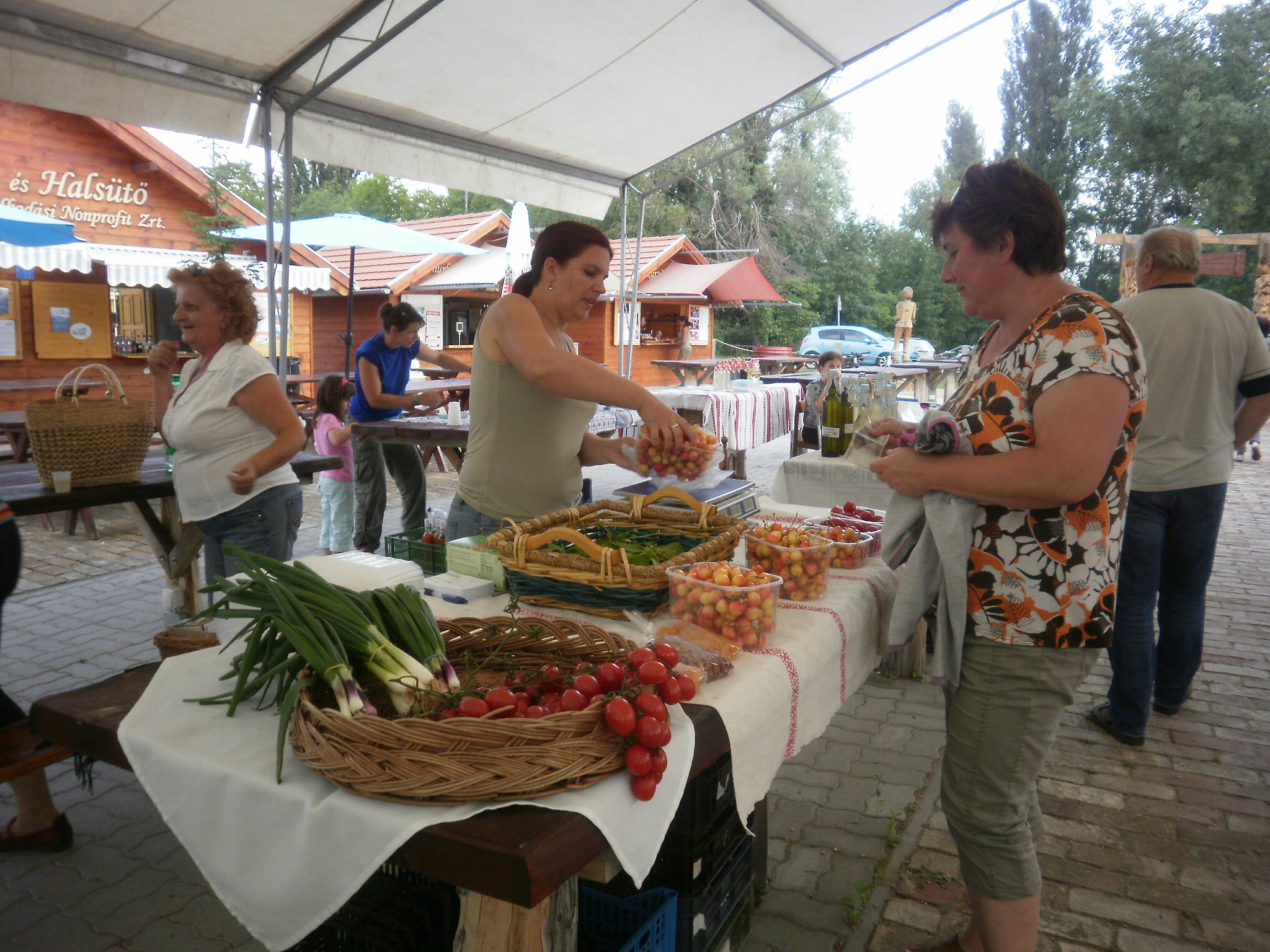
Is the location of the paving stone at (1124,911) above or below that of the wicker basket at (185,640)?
below

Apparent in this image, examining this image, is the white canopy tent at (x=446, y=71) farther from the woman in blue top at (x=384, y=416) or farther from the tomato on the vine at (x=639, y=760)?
the tomato on the vine at (x=639, y=760)

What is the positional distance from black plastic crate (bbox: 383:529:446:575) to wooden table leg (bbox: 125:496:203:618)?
1238 mm

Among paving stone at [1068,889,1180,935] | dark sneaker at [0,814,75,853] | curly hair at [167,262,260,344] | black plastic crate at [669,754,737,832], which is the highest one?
curly hair at [167,262,260,344]

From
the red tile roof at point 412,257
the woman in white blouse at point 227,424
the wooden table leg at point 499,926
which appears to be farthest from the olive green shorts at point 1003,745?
the red tile roof at point 412,257

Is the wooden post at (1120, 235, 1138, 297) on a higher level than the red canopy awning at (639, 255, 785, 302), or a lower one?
lower

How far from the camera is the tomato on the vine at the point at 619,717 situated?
1.19m

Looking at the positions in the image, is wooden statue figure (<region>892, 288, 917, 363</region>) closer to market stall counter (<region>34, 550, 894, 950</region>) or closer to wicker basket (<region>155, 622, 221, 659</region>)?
wicker basket (<region>155, 622, 221, 659</region>)

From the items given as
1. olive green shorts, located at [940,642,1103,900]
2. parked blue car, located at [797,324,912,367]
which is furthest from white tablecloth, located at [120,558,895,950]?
parked blue car, located at [797,324,912,367]

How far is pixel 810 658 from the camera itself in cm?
181

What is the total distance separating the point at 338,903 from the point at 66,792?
2.79 meters

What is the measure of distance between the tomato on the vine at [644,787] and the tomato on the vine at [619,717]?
0.24 feet

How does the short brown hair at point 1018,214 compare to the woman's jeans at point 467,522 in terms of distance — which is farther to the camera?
the woman's jeans at point 467,522

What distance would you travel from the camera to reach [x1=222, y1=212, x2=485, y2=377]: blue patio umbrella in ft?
30.6

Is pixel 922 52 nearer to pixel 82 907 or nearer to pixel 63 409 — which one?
pixel 63 409
